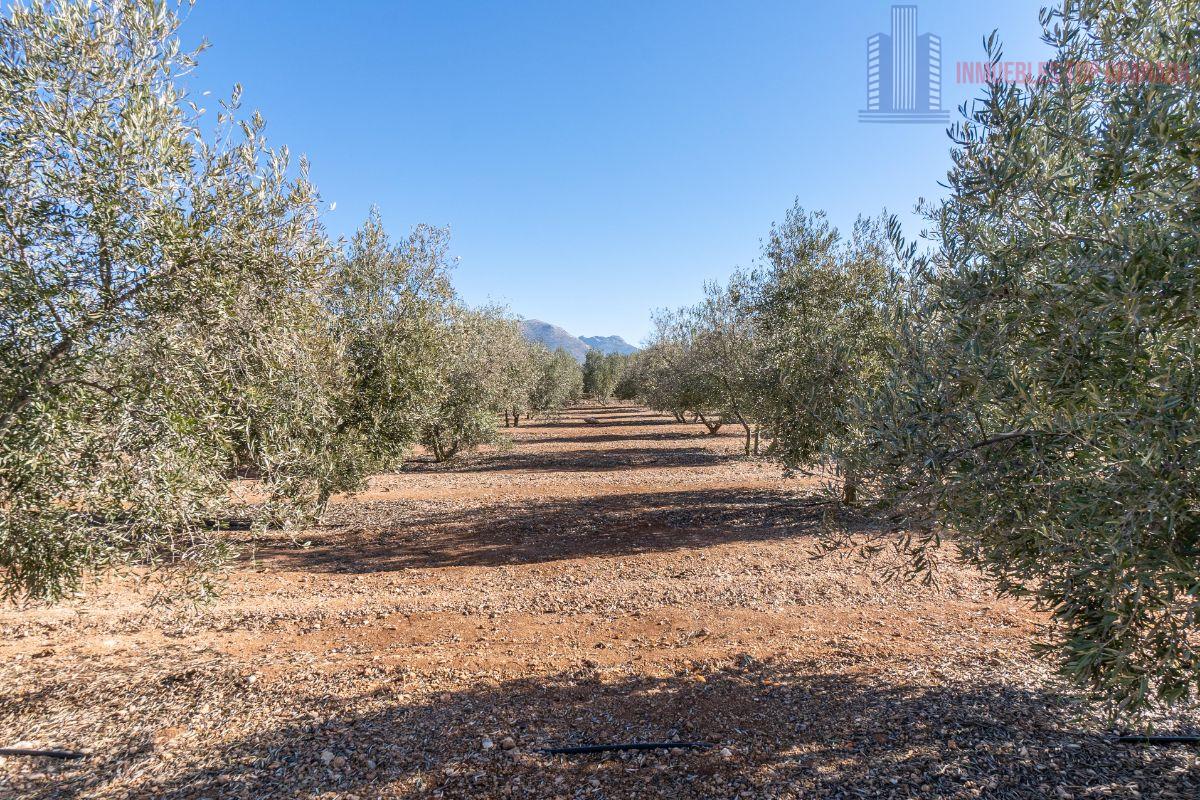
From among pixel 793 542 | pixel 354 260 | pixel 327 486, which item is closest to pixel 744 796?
pixel 793 542

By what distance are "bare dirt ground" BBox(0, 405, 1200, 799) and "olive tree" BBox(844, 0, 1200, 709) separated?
1226 millimetres

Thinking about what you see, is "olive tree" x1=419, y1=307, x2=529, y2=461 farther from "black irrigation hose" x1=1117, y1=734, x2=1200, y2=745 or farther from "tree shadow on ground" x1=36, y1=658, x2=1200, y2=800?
"black irrigation hose" x1=1117, y1=734, x2=1200, y2=745

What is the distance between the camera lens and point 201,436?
618 centimetres

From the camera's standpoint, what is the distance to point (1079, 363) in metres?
4.16

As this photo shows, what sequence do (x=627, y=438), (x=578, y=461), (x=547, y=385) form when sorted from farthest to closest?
(x=547, y=385), (x=627, y=438), (x=578, y=461)

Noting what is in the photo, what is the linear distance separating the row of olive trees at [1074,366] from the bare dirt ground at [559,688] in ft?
3.98

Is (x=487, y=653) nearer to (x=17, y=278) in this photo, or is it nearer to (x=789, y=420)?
(x=17, y=278)

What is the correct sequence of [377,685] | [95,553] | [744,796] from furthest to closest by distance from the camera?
[377,685]
[95,553]
[744,796]

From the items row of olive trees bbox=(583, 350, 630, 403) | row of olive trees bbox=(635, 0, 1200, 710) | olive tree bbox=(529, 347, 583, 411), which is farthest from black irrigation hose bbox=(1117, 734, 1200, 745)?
row of olive trees bbox=(583, 350, 630, 403)

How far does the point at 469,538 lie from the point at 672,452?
20608 millimetres

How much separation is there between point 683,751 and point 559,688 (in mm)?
2042

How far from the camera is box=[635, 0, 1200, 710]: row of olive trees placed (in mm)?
3557

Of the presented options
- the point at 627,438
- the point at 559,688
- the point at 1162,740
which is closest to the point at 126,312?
the point at 559,688

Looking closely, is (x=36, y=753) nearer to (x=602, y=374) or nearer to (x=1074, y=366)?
(x=1074, y=366)
